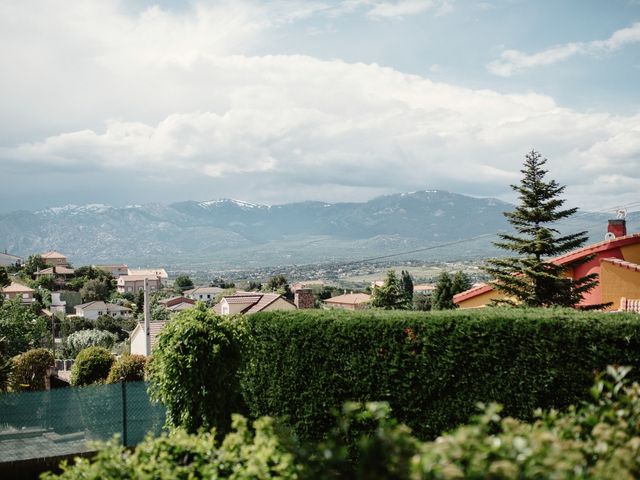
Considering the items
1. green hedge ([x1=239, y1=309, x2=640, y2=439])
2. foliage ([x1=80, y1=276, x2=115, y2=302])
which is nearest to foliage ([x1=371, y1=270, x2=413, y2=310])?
green hedge ([x1=239, y1=309, x2=640, y2=439])

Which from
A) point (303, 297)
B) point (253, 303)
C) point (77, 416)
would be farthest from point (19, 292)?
point (77, 416)

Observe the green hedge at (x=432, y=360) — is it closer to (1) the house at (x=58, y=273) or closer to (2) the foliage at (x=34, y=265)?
(1) the house at (x=58, y=273)

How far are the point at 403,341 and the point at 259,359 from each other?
3.24 meters

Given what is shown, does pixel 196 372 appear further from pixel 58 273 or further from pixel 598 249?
pixel 58 273

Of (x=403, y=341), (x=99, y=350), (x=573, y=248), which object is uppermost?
(x=573, y=248)

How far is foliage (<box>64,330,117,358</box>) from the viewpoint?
55312 mm

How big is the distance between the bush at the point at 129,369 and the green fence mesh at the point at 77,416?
6.86m

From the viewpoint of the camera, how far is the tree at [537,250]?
1780 cm

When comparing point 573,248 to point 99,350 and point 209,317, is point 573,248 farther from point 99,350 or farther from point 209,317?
point 99,350

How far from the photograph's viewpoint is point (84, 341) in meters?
56.3

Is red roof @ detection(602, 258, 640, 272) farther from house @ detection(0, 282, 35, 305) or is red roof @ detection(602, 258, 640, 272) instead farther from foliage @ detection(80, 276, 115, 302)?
foliage @ detection(80, 276, 115, 302)

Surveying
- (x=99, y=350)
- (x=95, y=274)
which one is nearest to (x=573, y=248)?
(x=99, y=350)

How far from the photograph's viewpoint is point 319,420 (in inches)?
426


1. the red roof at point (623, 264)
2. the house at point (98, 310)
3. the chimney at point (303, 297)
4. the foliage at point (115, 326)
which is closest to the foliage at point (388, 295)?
the chimney at point (303, 297)
